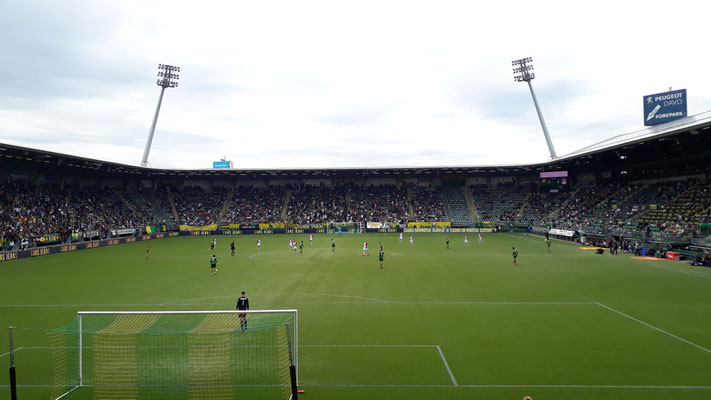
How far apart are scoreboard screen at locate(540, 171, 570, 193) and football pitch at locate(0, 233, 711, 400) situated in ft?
113

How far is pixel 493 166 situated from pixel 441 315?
5640cm

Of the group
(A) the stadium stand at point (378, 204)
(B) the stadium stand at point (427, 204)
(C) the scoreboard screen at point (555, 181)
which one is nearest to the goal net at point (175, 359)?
(A) the stadium stand at point (378, 204)

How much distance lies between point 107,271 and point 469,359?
1072 inches

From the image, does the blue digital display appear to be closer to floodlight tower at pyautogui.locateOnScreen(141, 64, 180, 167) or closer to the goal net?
floodlight tower at pyautogui.locateOnScreen(141, 64, 180, 167)

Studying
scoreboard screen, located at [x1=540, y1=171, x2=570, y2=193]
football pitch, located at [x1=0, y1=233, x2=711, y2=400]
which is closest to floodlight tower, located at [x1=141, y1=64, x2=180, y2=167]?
football pitch, located at [x1=0, y1=233, x2=711, y2=400]

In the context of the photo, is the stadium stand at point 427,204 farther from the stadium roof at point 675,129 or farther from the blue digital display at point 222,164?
the blue digital display at point 222,164

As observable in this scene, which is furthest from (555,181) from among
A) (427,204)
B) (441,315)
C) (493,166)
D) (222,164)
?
(222,164)

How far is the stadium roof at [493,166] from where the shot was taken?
125 feet

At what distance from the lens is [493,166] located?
66.2m

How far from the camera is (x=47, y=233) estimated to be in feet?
136

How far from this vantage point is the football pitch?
1009 centimetres

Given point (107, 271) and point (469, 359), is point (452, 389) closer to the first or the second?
point (469, 359)

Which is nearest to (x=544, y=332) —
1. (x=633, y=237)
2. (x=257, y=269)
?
(x=257, y=269)

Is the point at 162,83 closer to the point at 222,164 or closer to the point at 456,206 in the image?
the point at 222,164
